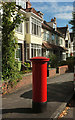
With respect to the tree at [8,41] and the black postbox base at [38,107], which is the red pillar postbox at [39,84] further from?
the tree at [8,41]

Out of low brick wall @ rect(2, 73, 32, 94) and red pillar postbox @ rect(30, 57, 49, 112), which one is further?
low brick wall @ rect(2, 73, 32, 94)

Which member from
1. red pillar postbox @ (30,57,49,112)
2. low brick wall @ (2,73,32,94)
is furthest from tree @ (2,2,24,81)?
red pillar postbox @ (30,57,49,112)

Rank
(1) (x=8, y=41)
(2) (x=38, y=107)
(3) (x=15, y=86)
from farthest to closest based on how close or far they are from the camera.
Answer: (3) (x=15, y=86) < (1) (x=8, y=41) < (2) (x=38, y=107)

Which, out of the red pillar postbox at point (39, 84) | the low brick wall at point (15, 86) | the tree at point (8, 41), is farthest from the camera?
the tree at point (8, 41)

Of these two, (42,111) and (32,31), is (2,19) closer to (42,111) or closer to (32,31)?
(42,111)

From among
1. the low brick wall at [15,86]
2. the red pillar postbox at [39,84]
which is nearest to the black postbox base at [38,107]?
the red pillar postbox at [39,84]

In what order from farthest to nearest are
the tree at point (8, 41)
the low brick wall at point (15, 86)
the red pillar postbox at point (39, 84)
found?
the tree at point (8, 41)
the low brick wall at point (15, 86)
the red pillar postbox at point (39, 84)

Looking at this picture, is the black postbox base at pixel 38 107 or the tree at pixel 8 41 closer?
the black postbox base at pixel 38 107

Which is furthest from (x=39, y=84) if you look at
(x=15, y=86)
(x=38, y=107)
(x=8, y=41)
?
(x=8, y=41)

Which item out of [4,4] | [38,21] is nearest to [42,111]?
[4,4]

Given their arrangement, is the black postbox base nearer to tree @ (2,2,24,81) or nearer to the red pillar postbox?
the red pillar postbox

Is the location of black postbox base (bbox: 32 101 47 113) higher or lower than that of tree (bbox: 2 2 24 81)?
lower

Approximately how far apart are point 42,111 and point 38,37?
14697 millimetres

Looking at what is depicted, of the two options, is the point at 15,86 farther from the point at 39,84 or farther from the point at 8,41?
the point at 39,84
